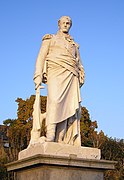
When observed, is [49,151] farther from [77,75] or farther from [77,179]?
[77,75]

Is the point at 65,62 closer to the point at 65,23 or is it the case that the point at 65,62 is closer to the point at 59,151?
the point at 65,23

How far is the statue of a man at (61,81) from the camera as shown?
30.8 ft

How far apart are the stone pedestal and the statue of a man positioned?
1.40 feet

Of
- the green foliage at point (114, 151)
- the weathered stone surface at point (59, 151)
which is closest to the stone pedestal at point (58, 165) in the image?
the weathered stone surface at point (59, 151)

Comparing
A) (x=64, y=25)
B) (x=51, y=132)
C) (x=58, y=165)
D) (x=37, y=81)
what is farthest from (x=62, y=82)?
(x=58, y=165)

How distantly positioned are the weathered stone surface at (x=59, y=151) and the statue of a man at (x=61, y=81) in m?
0.31

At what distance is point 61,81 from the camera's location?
9.62 m

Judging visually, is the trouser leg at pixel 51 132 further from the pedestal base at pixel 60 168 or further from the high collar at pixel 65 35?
the high collar at pixel 65 35

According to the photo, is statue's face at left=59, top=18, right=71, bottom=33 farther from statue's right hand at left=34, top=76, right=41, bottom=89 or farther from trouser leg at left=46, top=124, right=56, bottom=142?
trouser leg at left=46, top=124, right=56, bottom=142

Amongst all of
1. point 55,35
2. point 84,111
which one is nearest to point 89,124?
point 84,111

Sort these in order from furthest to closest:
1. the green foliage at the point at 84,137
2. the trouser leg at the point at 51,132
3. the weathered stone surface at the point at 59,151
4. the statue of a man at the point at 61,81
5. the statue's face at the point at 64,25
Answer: the green foliage at the point at 84,137
the statue's face at the point at 64,25
the statue of a man at the point at 61,81
the trouser leg at the point at 51,132
the weathered stone surface at the point at 59,151

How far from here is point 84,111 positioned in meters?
39.5

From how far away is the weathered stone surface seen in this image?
28.6 feet

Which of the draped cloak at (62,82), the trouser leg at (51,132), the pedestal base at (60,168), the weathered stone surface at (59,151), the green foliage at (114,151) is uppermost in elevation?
the green foliage at (114,151)
